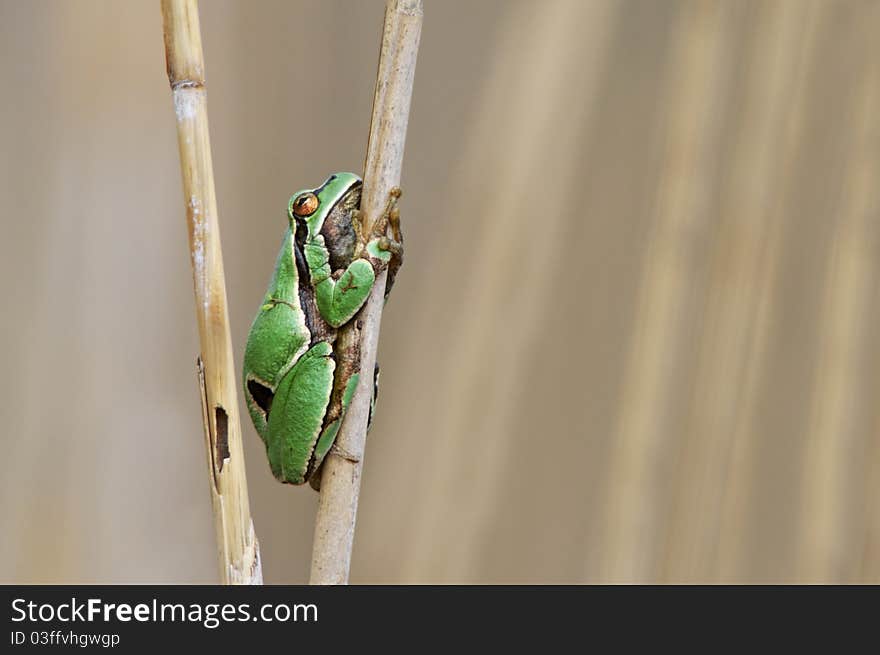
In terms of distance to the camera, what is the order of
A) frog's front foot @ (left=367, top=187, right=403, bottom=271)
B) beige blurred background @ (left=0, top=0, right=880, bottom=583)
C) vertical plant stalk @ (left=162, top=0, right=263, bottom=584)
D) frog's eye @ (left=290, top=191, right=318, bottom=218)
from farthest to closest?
beige blurred background @ (left=0, top=0, right=880, bottom=583) < frog's eye @ (left=290, top=191, right=318, bottom=218) < frog's front foot @ (left=367, top=187, right=403, bottom=271) < vertical plant stalk @ (left=162, top=0, right=263, bottom=584)

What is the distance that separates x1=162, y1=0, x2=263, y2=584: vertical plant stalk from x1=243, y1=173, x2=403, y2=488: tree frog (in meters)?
0.17

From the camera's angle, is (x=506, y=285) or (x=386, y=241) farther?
(x=506, y=285)

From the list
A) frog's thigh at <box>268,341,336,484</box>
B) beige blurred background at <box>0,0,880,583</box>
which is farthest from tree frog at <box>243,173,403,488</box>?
beige blurred background at <box>0,0,880,583</box>

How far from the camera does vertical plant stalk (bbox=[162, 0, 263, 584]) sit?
0.79 metres

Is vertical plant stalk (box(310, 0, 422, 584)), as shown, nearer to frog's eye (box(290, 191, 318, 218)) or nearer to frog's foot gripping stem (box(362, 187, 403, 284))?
frog's foot gripping stem (box(362, 187, 403, 284))

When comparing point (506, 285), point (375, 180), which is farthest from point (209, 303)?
point (506, 285)

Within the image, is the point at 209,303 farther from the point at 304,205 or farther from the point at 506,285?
the point at 506,285

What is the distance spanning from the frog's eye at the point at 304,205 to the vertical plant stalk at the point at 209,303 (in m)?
0.26

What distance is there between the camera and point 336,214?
3.49 ft

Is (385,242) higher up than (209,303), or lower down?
higher up

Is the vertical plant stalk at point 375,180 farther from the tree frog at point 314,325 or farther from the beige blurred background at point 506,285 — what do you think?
the beige blurred background at point 506,285

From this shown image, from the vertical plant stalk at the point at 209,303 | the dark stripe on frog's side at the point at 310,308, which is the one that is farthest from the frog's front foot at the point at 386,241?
the vertical plant stalk at the point at 209,303

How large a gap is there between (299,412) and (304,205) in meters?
0.26

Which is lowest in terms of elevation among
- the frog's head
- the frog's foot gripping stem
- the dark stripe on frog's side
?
the dark stripe on frog's side
